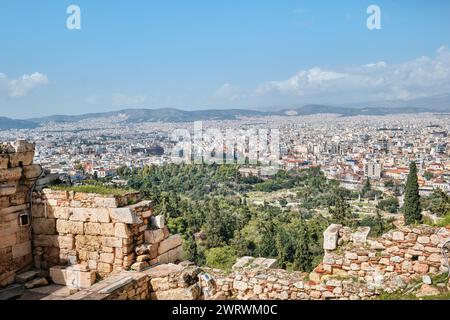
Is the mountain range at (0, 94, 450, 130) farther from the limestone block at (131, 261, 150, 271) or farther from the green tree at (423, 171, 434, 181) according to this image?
the limestone block at (131, 261, 150, 271)

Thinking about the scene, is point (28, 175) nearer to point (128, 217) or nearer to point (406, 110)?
point (128, 217)

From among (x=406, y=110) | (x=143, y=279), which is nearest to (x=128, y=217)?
(x=143, y=279)

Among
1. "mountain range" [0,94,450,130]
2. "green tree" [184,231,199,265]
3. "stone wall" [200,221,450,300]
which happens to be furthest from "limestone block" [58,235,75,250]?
"mountain range" [0,94,450,130]

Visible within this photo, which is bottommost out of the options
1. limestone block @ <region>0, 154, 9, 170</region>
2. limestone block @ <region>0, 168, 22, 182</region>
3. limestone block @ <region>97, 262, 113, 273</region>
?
limestone block @ <region>97, 262, 113, 273</region>

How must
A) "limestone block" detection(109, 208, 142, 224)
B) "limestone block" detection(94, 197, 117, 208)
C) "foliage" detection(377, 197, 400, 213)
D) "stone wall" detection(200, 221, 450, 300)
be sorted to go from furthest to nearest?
"foliage" detection(377, 197, 400, 213) → "limestone block" detection(94, 197, 117, 208) → "limestone block" detection(109, 208, 142, 224) → "stone wall" detection(200, 221, 450, 300)

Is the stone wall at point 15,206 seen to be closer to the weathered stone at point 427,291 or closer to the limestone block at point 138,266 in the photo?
the limestone block at point 138,266

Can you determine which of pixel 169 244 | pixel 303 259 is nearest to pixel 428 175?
pixel 303 259

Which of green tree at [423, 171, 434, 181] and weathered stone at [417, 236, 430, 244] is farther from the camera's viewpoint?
green tree at [423, 171, 434, 181]

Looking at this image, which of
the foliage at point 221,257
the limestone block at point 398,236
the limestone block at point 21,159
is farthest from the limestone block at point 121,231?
the foliage at point 221,257
